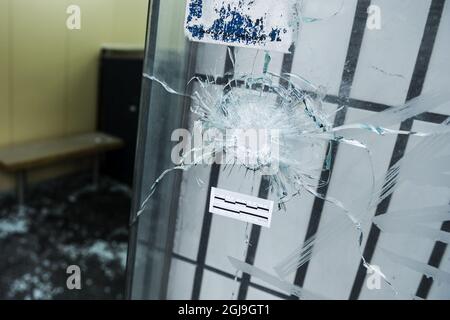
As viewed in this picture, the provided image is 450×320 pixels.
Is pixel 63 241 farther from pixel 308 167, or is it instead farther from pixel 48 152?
pixel 308 167

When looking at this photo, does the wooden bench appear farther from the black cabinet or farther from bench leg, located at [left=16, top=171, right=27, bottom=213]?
the black cabinet

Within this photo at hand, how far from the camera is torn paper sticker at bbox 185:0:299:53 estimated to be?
0.85 m

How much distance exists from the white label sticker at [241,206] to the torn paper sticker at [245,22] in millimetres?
432

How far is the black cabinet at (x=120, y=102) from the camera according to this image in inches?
125

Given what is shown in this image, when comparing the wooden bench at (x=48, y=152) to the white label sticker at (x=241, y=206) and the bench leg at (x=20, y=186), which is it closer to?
the bench leg at (x=20, y=186)

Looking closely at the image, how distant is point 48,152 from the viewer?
2873 millimetres

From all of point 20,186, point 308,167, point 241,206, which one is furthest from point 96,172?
point 308,167

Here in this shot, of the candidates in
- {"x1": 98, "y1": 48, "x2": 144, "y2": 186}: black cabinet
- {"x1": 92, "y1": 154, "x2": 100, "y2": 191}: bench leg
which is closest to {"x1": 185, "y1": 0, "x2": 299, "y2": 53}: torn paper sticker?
{"x1": 98, "y1": 48, "x2": 144, "y2": 186}: black cabinet

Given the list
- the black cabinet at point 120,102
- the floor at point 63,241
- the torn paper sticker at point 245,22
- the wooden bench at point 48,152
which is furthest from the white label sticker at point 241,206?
the black cabinet at point 120,102

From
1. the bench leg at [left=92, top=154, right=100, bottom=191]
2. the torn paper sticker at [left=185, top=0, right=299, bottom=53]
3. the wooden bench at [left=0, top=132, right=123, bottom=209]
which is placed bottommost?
the bench leg at [left=92, top=154, right=100, bottom=191]

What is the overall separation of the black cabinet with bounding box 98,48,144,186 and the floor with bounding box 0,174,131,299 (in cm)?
32

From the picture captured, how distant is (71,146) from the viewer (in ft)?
10.1

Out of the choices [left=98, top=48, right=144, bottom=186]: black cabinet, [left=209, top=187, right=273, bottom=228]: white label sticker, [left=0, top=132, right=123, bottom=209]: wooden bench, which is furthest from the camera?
[left=98, top=48, right=144, bottom=186]: black cabinet
